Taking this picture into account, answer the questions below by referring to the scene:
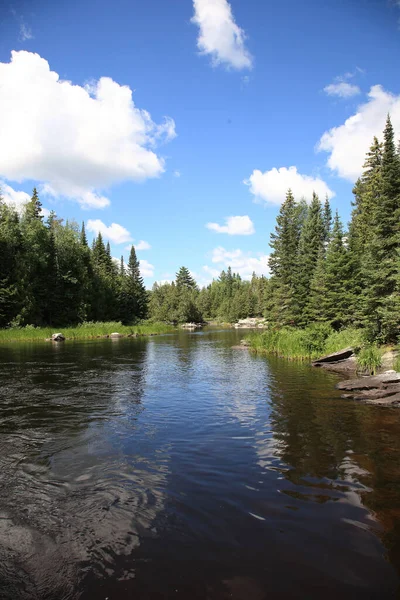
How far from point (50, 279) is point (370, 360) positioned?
6432 centimetres

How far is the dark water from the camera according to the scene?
16.6ft

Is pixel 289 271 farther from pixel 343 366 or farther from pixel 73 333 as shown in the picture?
pixel 73 333

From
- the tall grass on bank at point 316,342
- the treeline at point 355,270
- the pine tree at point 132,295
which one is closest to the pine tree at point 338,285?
the treeline at point 355,270

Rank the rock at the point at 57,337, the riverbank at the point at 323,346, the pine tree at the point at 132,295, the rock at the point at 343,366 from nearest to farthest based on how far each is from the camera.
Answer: the riverbank at the point at 323,346
the rock at the point at 343,366
the rock at the point at 57,337
the pine tree at the point at 132,295

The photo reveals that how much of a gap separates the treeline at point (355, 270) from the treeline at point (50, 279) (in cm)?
4110

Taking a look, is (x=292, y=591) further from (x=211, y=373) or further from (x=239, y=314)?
(x=239, y=314)

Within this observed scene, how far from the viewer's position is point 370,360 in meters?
21.7

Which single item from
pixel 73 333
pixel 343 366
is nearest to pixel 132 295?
pixel 73 333

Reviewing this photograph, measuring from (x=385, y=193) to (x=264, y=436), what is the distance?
22036 mm

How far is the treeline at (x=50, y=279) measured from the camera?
60812 millimetres

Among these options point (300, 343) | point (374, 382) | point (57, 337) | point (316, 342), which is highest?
point (316, 342)

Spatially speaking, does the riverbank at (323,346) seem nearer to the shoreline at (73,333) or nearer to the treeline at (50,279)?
the shoreline at (73,333)

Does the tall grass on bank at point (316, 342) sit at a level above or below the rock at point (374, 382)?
above

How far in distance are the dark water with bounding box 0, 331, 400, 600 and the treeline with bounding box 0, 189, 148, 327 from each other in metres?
50.9
